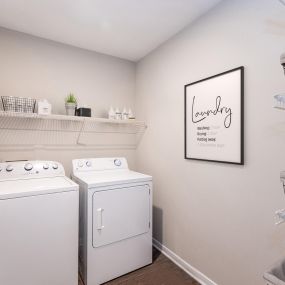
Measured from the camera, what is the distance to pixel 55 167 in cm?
208

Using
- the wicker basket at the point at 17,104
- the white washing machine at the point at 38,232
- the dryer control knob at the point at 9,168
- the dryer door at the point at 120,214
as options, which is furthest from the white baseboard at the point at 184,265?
the wicker basket at the point at 17,104

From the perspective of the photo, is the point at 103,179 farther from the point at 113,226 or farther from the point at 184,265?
the point at 184,265

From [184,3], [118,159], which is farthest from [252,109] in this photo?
[118,159]

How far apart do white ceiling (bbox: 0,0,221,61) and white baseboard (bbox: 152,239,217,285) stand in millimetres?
2375

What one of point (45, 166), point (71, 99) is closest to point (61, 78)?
point (71, 99)

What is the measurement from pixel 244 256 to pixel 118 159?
1.61m

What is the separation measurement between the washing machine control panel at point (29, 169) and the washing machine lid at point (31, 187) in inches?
2.6

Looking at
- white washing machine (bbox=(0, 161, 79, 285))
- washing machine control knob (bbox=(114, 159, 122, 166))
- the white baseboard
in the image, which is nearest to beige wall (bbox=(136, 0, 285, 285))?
the white baseboard

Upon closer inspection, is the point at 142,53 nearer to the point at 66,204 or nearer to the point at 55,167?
the point at 55,167

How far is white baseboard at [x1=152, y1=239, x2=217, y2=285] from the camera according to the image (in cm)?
182

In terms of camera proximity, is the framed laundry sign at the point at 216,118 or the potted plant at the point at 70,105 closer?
the framed laundry sign at the point at 216,118

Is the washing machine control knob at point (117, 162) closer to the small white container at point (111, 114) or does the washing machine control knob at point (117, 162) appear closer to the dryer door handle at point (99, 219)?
the small white container at point (111, 114)

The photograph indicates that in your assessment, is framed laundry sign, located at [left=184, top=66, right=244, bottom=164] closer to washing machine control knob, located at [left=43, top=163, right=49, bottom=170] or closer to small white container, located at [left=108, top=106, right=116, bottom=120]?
A: small white container, located at [left=108, top=106, right=116, bottom=120]

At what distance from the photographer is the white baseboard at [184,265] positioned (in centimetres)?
182
